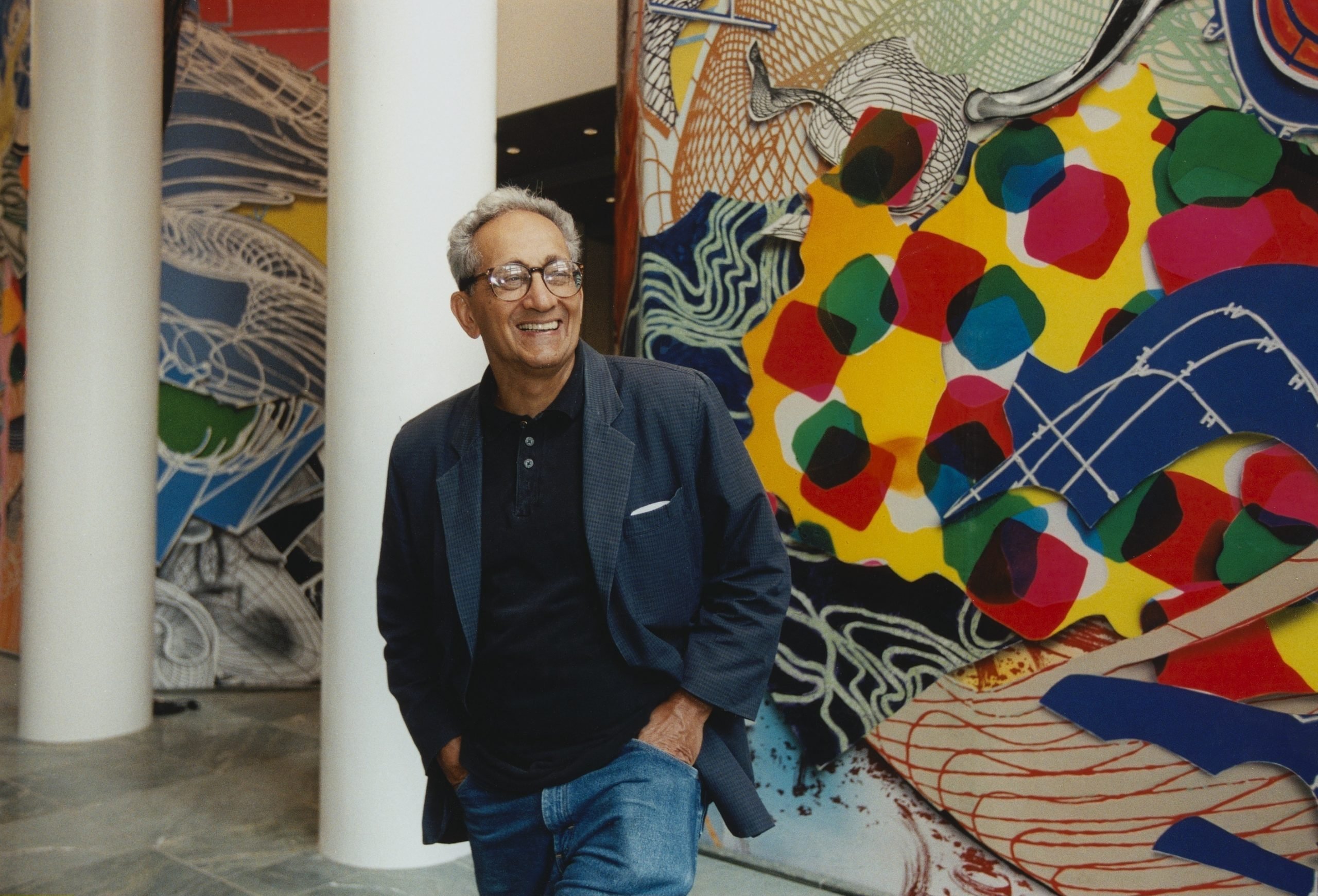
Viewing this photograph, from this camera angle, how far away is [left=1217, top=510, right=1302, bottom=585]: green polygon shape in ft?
8.20

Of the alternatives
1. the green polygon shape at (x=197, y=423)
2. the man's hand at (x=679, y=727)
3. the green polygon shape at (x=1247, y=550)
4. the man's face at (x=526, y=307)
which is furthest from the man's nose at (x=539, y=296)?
the green polygon shape at (x=197, y=423)

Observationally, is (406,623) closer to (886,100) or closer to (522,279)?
(522,279)

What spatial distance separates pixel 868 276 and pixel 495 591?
1.87 m

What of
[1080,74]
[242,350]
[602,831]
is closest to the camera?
[602,831]

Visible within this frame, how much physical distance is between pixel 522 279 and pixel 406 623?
694 millimetres

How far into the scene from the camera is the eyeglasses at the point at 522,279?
1.74m

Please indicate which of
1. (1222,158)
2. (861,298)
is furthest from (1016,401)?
(1222,158)

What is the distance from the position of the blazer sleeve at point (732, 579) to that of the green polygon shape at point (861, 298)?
1.46 metres

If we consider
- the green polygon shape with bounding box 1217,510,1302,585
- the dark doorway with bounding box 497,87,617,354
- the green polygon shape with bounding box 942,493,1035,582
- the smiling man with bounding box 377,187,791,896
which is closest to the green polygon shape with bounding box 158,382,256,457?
the dark doorway with bounding box 497,87,617,354

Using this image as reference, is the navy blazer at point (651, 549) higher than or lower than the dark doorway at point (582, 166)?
lower

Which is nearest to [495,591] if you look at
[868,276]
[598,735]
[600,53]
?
[598,735]

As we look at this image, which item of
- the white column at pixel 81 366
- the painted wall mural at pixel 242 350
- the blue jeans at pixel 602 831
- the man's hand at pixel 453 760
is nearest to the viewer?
the blue jeans at pixel 602 831

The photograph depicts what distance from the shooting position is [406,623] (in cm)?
193

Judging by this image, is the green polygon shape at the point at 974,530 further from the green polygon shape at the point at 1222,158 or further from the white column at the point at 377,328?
the white column at the point at 377,328
